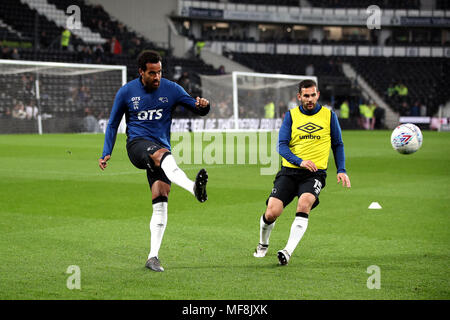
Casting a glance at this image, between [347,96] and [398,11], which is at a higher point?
[398,11]

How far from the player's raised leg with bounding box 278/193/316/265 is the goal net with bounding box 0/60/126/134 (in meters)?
25.8

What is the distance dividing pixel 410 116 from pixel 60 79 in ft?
99.2

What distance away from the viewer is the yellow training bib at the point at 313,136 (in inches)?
279

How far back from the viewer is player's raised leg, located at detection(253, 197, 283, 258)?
6938mm

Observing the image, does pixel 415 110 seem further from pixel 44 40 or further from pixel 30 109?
pixel 30 109

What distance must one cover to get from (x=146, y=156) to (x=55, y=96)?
27.3 metres

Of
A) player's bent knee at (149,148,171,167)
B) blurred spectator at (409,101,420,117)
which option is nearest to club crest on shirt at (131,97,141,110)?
player's bent knee at (149,148,171,167)

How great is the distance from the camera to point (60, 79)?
3284 cm

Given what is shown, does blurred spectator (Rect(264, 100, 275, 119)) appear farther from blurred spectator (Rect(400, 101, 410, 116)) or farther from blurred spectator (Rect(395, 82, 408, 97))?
blurred spectator (Rect(395, 82, 408, 97))

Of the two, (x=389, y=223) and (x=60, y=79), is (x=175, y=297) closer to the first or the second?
(x=389, y=223)

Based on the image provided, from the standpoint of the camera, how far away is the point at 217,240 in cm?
815

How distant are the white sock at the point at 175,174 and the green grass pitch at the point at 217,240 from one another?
848 millimetres

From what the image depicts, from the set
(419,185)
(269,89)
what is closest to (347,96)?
(269,89)

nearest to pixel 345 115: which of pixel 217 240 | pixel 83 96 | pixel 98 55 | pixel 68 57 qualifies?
pixel 98 55
